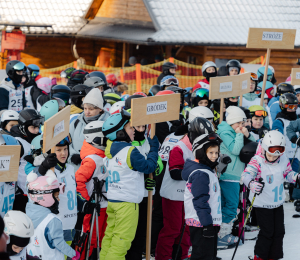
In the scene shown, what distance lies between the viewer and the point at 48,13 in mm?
19406

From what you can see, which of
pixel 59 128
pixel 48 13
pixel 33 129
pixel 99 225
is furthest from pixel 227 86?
pixel 48 13

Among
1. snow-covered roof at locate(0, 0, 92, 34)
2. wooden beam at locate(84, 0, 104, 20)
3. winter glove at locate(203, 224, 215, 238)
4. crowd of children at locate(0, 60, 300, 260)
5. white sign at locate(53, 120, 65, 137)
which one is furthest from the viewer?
wooden beam at locate(84, 0, 104, 20)

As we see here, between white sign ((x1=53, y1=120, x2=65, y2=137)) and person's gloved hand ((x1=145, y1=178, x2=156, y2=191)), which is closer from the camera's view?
white sign ((x1=53, y1=120, x2=65, y2=137))

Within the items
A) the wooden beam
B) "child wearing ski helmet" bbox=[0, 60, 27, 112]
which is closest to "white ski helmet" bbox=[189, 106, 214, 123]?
"child wearing ski helmet" bbox=[0, 60, 27, 112]

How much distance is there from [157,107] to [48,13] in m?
15.8

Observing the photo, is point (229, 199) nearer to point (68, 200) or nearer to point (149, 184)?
point (149, 184)

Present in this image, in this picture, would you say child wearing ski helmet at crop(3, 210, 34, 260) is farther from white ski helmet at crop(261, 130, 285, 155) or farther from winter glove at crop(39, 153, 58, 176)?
white ski helmet at crop(261, 130, 285, 155)

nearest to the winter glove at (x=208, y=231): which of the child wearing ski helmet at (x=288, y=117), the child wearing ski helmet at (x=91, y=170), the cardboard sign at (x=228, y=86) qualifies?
the child wearing ski helmet at (x=91, y=170)

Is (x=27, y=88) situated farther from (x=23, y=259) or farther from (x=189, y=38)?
(x=189, y=38)

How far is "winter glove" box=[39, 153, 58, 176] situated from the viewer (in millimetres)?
4176

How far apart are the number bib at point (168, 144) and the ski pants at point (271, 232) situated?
49.0 inches

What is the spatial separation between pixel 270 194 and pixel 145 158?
57.9 inches

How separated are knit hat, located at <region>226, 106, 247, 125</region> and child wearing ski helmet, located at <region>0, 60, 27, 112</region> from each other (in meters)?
3.76

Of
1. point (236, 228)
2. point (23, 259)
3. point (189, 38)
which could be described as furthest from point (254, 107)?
point (189, 38)
